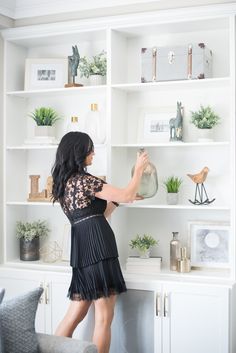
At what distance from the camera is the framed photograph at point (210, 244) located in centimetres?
352

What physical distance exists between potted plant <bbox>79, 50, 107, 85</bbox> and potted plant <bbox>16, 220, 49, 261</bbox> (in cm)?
112

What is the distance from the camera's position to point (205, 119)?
3.48 metres

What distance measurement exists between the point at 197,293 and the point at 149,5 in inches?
72.1

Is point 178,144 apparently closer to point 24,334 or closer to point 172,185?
point 172,185

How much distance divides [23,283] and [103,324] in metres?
0.77

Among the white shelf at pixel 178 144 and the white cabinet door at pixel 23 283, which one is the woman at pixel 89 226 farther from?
the white cabinet door at pixel 23 283

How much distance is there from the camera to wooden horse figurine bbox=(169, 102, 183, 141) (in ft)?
11.7

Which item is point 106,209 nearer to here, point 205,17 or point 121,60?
point 121,60

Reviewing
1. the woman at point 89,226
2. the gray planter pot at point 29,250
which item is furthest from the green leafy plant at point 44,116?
the gray planter pot at point 29,250

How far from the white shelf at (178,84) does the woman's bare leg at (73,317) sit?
1.39 metres

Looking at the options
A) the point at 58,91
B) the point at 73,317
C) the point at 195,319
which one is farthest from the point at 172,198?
the point at 58,91

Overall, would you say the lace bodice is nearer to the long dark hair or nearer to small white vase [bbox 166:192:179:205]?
the long dark hair

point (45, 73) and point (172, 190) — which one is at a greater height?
point (45, 73)

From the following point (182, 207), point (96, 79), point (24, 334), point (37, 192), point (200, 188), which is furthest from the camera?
point (37, 192)
